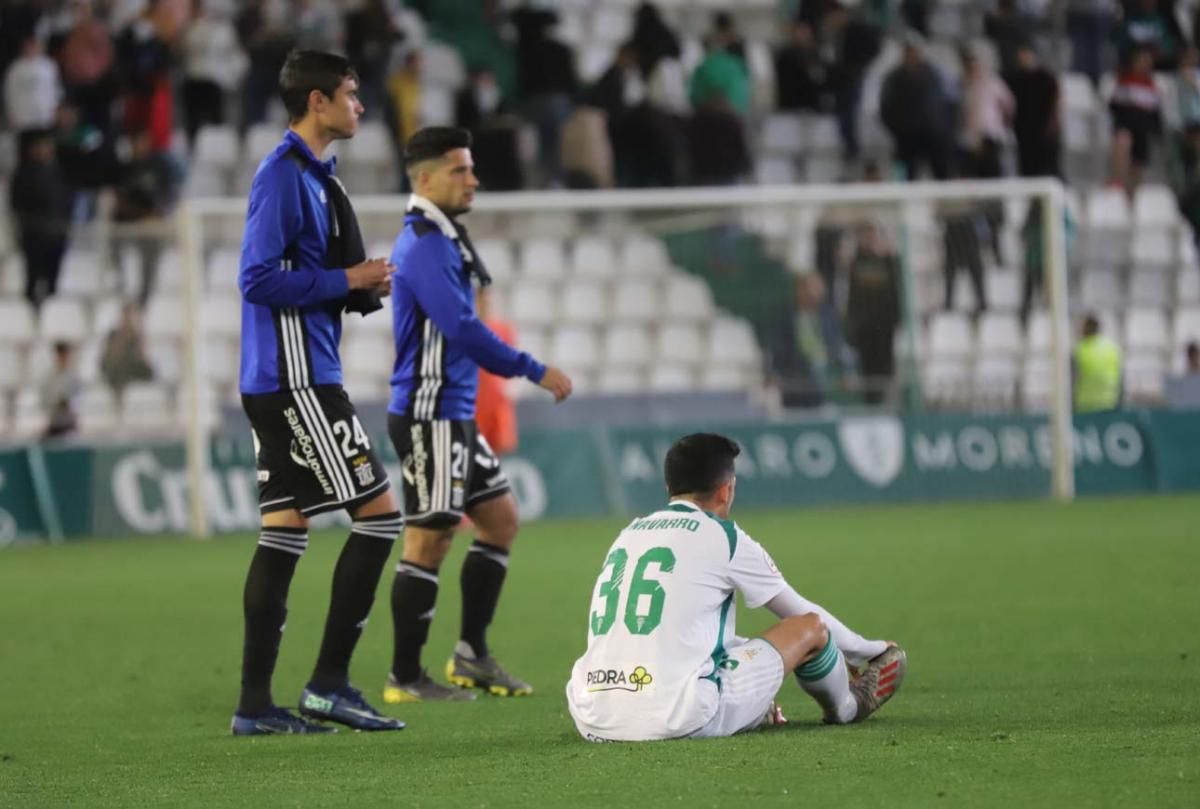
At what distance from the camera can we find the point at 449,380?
9.01 meters

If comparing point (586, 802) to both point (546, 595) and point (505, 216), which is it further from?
point (505, 216)

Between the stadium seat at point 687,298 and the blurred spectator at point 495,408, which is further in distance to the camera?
the stadium seat at point 687,298

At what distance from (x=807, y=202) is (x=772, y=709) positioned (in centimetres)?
1397

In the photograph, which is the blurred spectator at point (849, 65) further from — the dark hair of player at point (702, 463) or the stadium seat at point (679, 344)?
the dark hair of player at point (702, 463)

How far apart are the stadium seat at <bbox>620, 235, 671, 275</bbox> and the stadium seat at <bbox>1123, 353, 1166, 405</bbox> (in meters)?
5.12

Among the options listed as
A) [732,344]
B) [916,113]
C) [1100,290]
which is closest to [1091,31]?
[916,113]

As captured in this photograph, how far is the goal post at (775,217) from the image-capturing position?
66.4ft

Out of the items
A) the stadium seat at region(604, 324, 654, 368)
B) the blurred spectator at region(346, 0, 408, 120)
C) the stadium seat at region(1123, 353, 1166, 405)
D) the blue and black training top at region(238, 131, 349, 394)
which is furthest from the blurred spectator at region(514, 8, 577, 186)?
the blue and black training top at region(238, 131, 349, 394)

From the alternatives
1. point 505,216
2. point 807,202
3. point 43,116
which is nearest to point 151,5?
point 43,116

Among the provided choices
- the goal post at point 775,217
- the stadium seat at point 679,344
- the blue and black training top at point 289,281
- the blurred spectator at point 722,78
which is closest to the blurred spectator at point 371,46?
the blurred spectator at point 722,78

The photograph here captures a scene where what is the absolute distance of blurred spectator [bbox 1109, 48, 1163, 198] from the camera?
25.0m

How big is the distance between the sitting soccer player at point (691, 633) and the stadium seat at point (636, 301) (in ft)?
43.9

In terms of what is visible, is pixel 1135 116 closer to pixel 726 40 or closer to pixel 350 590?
pixel 726 40

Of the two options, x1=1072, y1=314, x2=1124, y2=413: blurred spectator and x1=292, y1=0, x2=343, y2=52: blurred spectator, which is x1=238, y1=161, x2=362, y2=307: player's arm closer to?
x1=1072, y1=314, x2=1124, y2=413: blurred spectator
